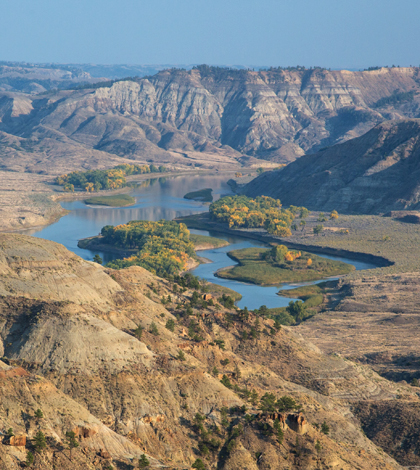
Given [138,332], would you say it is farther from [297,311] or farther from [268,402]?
[297,311]

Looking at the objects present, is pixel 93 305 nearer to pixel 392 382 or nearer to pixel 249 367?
pixel 249 367

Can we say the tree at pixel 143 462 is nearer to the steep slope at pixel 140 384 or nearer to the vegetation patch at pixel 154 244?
the steep slope at pixel 140 384

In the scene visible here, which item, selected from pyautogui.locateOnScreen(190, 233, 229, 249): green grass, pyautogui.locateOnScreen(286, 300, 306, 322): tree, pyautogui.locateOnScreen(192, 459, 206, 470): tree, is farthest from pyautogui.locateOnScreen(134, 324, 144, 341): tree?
pyautogui.locateOnScreen(190, 233, 229, 249): green grass

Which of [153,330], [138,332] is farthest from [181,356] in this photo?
[153,330]

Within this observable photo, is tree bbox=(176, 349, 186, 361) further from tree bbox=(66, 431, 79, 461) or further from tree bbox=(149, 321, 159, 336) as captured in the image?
tree bbox=(66, 431, 79, 461)

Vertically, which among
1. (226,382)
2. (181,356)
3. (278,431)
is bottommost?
(226,382)

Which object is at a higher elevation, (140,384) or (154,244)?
(140,384)
